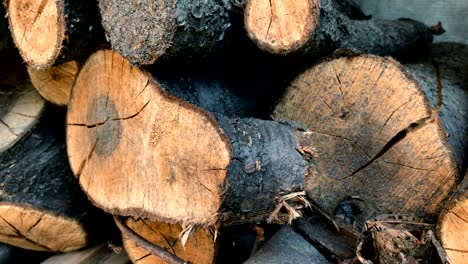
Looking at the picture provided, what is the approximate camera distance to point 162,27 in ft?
4.43

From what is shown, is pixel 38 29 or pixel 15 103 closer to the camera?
pixel 38 29

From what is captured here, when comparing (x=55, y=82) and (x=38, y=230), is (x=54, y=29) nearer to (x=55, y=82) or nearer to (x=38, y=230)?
(x=55, y=82)

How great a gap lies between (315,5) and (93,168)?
0.79m

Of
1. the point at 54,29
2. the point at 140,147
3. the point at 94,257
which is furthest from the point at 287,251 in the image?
the point at 54,29

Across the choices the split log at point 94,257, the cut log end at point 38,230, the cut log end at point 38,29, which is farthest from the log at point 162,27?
the split log at point 94,257

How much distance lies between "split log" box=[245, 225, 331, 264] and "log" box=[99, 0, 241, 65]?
0.56 metres

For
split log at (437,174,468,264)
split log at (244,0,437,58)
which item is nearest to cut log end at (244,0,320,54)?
split log at (244,0,437,58)

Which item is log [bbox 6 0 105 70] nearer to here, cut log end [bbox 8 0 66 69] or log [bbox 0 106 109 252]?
cut log end [bbox 8 0 66 69]

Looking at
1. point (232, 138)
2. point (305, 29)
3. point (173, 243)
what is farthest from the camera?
point (173, 243)

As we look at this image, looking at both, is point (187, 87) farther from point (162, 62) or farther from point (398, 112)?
point (398, 112)

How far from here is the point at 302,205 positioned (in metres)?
1.44

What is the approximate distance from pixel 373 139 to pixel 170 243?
71 cm

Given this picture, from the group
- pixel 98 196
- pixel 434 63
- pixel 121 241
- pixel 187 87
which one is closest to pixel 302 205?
pixel 187 87

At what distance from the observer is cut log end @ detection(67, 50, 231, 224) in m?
1.32
